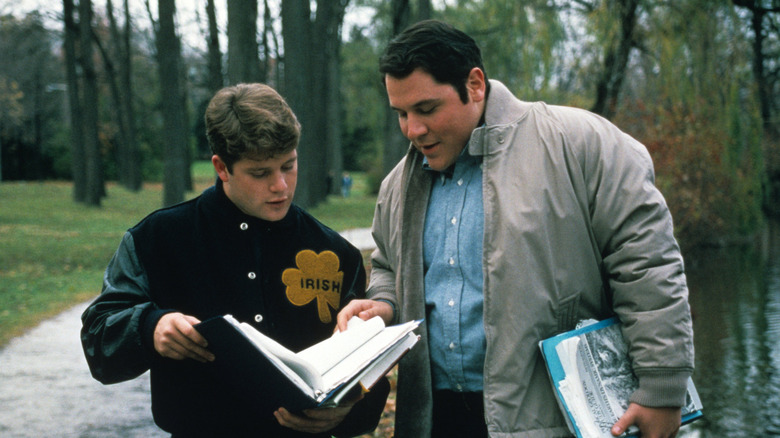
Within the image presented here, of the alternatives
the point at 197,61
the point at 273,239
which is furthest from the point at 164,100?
the point at 197,61

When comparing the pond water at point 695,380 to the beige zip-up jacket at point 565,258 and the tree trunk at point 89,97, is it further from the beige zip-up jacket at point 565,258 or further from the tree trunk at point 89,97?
the tree trunk at point 89,97

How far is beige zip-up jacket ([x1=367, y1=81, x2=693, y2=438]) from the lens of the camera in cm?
231

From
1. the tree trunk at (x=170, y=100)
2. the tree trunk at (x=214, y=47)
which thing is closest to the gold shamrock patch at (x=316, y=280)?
the tree trunk at (x=170, y=100)

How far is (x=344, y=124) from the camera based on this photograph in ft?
157

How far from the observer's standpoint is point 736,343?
988 centimetres

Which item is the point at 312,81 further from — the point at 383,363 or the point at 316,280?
the point at 383,363

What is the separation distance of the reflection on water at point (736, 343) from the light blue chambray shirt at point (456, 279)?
509 cm

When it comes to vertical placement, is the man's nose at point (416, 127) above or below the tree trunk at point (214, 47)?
below

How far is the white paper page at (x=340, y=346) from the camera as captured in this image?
2.20 metres

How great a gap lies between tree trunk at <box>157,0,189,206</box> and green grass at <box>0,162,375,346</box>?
5.94 ft

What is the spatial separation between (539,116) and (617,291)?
0.60 m

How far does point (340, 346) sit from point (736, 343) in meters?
8.82

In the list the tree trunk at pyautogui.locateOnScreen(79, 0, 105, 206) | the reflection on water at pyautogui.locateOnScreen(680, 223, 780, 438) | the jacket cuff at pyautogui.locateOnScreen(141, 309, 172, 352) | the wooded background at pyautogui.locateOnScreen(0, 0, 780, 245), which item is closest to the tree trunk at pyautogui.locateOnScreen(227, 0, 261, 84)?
the wooded background at pyautogui.locateOnScreen(0, 0, 780, 245)

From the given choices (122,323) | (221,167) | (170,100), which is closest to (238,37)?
(170,100)
